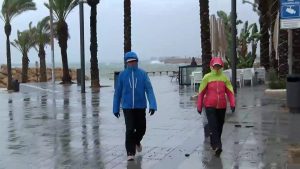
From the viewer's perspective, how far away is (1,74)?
62969 millimetres

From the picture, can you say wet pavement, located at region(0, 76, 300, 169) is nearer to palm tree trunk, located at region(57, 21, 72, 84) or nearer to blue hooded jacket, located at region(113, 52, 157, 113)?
blue hooded jacket, located at region(113, 52, 157, 113)

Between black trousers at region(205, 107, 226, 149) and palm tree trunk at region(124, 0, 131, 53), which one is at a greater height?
palm tree trunk at region(124, 0, 131, 53)

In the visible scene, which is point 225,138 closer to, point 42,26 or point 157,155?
point 157,155

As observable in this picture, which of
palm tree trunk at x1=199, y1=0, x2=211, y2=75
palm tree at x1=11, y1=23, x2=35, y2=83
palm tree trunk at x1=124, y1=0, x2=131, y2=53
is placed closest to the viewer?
palm tree trunk at x1=199, y1=0, x2=211, y2=75

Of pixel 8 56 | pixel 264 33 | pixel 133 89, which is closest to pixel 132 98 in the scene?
pixel 133 89

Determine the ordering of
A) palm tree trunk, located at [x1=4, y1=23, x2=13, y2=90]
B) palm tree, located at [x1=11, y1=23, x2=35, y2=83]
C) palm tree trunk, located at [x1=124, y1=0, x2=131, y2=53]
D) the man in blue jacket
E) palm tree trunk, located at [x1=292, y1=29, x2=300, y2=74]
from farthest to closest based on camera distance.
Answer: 1. palm tree, located at [x1=11, y1=23, x2=35, y2=83]
2. palm tree trunk, located at [x1=4, y1=23, x2=13, y2=90]
3. palm tree trunk, located at [x1=124, y1=0, x2=131, y2=53]
4. palm tree trunk, located at [x1=292, y1=29, x2=300, y2=74]
5. the man in blue jacket

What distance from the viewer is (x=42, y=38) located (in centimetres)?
5472

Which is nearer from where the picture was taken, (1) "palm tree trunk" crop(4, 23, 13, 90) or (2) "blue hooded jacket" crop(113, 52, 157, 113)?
(2) "blue hooded jacket" crop(113, 52, 157, 113)

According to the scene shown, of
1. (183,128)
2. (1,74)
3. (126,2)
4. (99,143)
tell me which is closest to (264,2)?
(126,2)

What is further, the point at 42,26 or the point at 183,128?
the point at 42,26

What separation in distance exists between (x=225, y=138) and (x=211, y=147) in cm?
110

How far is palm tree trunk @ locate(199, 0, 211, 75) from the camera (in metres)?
18.8

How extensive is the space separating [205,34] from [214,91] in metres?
10.8

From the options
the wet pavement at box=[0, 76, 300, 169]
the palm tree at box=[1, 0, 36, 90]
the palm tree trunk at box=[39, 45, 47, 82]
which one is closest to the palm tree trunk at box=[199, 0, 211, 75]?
the wet pavement at box=[0, 76, 300, 169]
